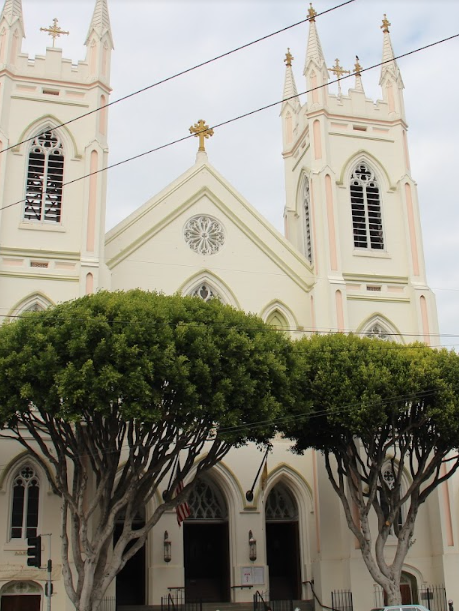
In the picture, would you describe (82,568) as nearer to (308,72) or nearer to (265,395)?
(265,395)

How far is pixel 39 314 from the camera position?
22562mm

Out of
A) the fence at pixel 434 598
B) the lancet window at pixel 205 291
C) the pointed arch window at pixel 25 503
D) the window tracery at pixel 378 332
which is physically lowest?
the fence at pixel 434 598

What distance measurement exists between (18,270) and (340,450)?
529 inches

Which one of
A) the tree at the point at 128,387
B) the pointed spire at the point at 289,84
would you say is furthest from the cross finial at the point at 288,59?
the tree at the point at 128,387

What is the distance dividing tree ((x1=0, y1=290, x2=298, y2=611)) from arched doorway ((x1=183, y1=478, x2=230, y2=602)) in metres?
7.09

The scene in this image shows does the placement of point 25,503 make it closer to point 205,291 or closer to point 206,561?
point 206,561

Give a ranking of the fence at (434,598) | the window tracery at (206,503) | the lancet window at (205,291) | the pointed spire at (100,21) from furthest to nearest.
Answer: the pointed spire at (100,21) < the lancet window at (205,291) < the window tracery at (206,503) < the fence at (434,598)

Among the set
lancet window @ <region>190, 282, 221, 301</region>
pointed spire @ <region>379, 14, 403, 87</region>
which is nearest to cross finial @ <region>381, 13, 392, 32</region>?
pointed spire @ <region>379, 14, 403, 87</region>

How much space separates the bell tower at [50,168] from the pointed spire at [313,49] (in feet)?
29.3

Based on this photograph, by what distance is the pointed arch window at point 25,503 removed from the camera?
2697 cm

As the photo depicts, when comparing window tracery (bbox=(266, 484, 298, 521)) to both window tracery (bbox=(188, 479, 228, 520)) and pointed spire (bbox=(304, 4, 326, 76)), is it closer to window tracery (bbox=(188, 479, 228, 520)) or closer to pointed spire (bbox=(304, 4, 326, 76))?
window tracery (bbox=(188, 479, 228, 520))

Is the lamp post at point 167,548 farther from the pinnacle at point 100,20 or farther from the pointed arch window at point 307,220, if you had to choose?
the pinnacle at point 100,20

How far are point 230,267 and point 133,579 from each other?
12.5 metres

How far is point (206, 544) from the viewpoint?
99.7 feet
